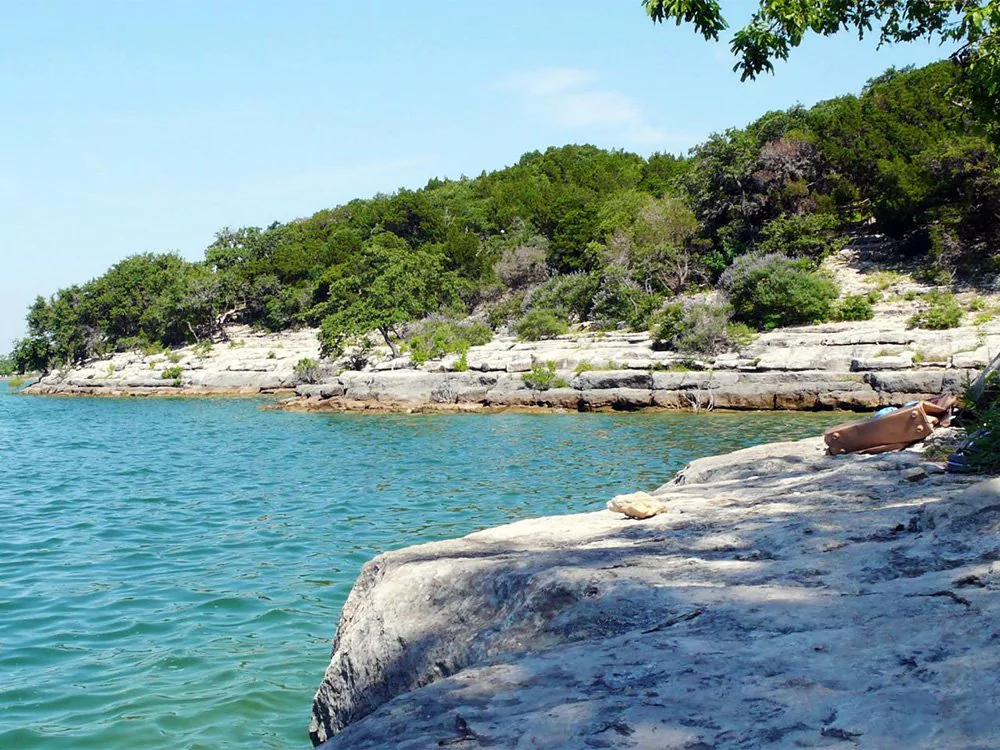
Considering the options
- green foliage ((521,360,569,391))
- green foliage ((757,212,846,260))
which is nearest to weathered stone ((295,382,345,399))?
green foliage ((521,360,569,391))

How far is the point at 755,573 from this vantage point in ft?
14.2

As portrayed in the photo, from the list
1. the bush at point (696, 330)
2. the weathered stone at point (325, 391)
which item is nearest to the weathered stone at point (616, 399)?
the bush at point (696, 330)

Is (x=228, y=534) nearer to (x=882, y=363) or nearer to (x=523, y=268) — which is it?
(x=882, y=363)

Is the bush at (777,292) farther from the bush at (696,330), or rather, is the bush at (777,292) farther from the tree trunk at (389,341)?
the tree trunk at (389,341)

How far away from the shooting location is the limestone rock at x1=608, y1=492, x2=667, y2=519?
21.1 feet

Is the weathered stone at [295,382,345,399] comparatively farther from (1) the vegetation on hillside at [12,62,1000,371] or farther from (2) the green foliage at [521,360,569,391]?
(2) the green foliage at [521,360,569,391]

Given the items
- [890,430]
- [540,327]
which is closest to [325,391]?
[540,327]

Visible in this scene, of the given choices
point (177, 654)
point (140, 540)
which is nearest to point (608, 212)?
point (140, 540)

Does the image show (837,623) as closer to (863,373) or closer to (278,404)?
(863,373)

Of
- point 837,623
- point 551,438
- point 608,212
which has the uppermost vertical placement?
point 608,212

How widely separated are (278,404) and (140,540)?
974 inches

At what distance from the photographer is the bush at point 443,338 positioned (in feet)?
121

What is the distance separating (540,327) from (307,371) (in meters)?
11.6

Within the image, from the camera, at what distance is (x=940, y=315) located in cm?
2777
